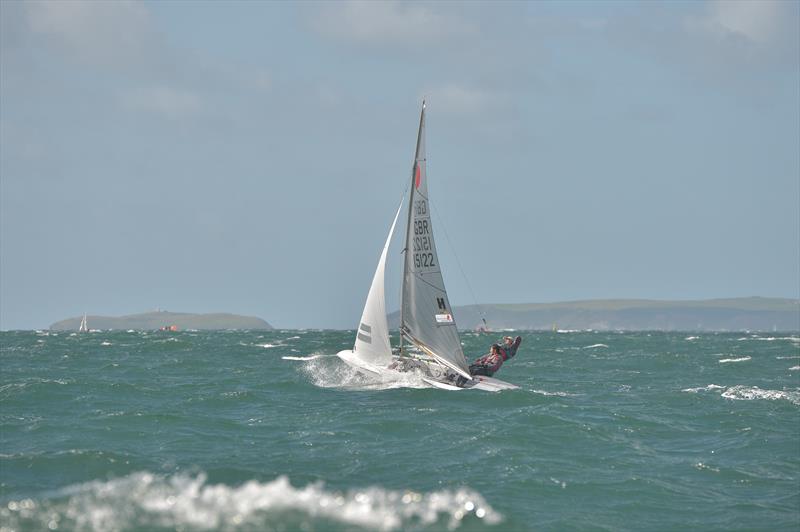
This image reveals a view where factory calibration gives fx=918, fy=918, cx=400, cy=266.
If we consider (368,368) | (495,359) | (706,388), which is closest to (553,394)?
(495,359)

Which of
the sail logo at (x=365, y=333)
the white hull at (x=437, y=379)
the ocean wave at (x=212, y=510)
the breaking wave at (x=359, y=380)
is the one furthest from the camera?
the sail logo at (x=365, y=333)

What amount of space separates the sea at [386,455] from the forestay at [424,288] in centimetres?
169

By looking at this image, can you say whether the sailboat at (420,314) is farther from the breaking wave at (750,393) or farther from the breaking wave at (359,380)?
the breaking wave at (750,393)

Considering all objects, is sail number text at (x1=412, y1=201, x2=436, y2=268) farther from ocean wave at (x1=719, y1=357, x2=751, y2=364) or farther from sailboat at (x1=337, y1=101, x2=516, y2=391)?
ocean wave at (x1=719, y1=357, x2=751, y2=364)

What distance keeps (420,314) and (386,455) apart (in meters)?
14.0

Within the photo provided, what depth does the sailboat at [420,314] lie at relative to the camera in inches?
1353

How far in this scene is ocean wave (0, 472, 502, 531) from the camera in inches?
491

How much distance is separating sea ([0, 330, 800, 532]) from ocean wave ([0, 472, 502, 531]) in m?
0.04

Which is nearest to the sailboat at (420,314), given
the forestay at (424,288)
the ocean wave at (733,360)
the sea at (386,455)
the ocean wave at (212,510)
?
the forestay at (424,288)

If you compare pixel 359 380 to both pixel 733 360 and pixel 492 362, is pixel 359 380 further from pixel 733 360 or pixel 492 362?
pixel 733 360

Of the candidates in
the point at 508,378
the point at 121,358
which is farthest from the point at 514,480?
the point at 121,358

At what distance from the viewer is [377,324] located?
3512 centimetres

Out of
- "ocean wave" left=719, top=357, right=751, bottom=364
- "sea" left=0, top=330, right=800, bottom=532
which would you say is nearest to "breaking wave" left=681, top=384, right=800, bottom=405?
"sea" left=0, top=330, right=800, bottom=532

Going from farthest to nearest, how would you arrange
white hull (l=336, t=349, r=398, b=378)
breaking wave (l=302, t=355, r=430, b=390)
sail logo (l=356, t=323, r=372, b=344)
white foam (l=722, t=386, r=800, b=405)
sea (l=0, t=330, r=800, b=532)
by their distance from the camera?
sail logo (l=356, t=323, r=372, b=344) < white hull (l=336, t=349, r=398, b=378) < breaking wave (l=302, t=355, r=430, b=390) < white foam (l=722, t=386, r=800, b=405) < sea (l=0, t=330, r=800, b=532)
